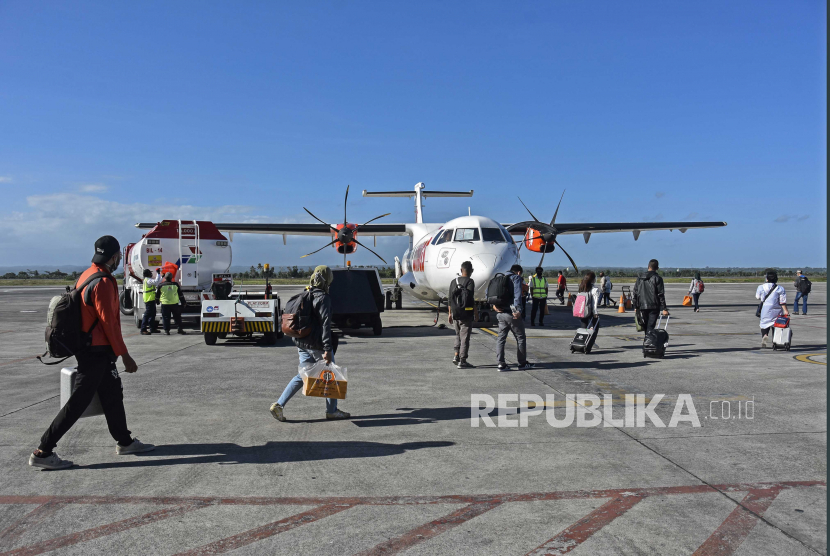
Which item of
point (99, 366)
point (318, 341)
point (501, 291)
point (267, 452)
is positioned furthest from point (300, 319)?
point (501, 291)

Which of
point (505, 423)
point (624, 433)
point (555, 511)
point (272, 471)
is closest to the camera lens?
point (555, 511)

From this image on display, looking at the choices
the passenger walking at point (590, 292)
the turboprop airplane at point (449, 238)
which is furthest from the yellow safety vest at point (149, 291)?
the passenger walking at point (590, 292)

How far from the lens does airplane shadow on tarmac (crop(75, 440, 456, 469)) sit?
5090 mm

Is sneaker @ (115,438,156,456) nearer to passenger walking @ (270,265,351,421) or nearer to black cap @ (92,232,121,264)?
passenger walking @ (270,265,351,421)

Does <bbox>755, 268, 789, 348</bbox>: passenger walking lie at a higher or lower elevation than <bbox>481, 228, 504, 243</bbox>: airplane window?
lower

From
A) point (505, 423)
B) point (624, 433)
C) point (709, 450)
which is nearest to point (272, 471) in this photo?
point (505, 423)

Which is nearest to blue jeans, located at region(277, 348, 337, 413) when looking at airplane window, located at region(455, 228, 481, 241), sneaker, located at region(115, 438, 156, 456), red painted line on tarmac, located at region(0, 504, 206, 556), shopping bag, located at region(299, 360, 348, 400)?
shopping bag, located at region(299, 360, 348, 400)

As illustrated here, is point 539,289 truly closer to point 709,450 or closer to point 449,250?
point 449,250

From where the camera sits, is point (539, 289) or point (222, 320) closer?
point (222, 320)

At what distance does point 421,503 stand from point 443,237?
12744 millimetres

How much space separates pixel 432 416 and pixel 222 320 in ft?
23.4

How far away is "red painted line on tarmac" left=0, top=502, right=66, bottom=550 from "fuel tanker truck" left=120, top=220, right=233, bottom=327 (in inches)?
485

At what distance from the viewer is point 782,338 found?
11.6 metres

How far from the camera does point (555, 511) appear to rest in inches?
158
